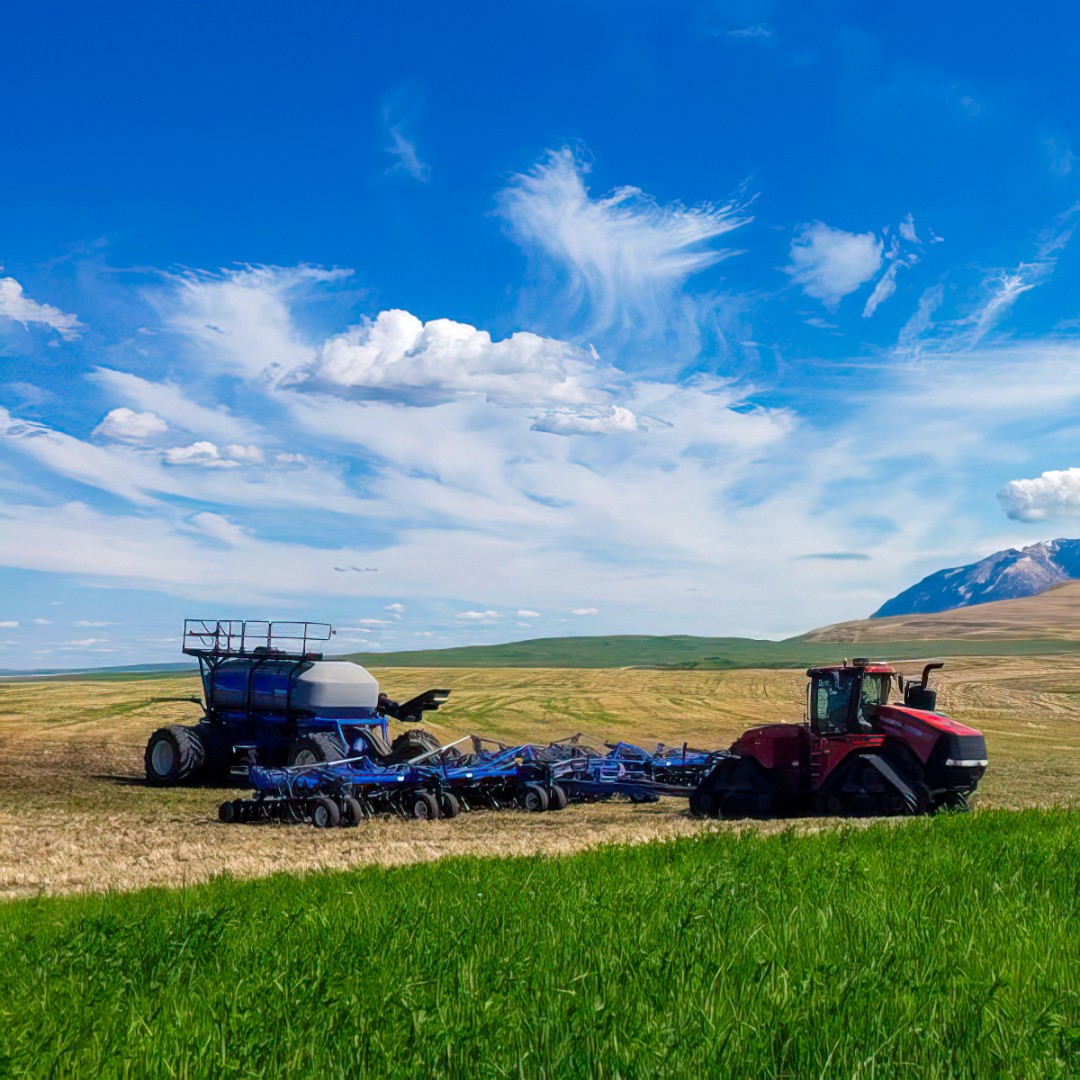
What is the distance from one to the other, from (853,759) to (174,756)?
1492 centimetres

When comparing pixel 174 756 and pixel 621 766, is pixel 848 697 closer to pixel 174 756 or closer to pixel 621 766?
pixel 621 766

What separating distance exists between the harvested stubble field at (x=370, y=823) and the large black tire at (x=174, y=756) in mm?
562

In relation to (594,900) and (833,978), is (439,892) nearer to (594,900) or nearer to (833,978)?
(594,900)

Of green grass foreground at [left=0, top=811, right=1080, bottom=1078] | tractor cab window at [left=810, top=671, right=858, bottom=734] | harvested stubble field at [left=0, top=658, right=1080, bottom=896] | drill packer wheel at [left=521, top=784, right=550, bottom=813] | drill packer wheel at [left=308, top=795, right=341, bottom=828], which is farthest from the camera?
drill packer wheel at [left=521, top=784, right=550, bottom=813]

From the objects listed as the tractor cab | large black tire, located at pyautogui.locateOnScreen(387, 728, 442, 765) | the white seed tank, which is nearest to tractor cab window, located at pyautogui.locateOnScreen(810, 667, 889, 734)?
the tractor cab

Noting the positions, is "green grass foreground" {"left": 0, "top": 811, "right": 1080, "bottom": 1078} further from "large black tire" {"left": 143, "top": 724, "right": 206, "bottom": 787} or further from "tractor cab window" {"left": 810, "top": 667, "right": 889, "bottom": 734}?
"large black tire" {"left": 143, "top": 724, "right": 206, "bottom": 787}

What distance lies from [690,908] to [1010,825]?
7.09 meters

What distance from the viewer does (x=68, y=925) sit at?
7785 mm

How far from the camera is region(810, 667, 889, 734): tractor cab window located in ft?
65.1

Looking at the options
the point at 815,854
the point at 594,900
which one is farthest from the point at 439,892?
the point at 815,854

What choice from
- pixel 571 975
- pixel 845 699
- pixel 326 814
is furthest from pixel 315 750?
pixel 571 975

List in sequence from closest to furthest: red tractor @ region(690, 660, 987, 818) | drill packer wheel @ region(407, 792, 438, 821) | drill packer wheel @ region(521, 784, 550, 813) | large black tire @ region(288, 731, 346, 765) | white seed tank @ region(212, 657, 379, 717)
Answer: red tractor @ region(690, 660, 987, 818) → drill packer wheel @ region(407, 792, 438, 821) → drill packer wheel @ region(521, 784, 550, 813) → large black tire @ region(288, 731, 346, 765) → white seed tank @ region(212, 657, 379, 717)

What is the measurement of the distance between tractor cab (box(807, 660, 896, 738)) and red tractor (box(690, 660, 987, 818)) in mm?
18

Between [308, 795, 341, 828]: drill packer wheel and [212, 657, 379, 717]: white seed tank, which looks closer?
[308, 795, 341, 828]: drill packer wheel
